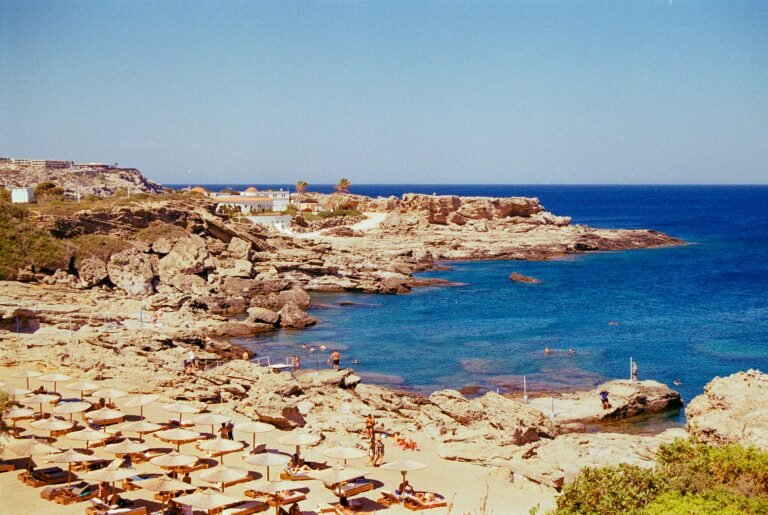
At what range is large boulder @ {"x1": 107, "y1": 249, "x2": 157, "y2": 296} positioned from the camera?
42.3 metres

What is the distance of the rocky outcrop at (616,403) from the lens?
76.5ft

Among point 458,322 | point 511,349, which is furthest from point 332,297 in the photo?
point 511,349

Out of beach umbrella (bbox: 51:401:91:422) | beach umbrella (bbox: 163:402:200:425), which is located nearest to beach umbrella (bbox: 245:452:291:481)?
beach umbrella (bbox: 163:402:200:425)

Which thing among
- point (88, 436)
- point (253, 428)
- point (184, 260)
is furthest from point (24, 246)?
point (253, 428)

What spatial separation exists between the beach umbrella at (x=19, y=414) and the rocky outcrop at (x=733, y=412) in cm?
1621

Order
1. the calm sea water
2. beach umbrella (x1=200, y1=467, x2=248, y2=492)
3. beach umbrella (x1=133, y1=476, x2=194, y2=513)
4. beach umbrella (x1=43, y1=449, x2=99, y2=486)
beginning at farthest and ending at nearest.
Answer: the calm sea water < beach umbrella (x1=43, y1=449, x2=99, y2=486) < beach umbrella (x1=200, y1=467, x2=248, y2=492) < beach umbrella (x1=133, y1=476, x2=194, y2=513)

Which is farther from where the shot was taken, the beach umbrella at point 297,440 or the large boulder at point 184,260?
the large boulder at point 184,260

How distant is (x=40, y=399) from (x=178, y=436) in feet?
16.5

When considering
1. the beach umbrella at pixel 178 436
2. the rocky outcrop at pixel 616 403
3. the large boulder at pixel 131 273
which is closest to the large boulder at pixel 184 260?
the large boulder at pixel 131 273

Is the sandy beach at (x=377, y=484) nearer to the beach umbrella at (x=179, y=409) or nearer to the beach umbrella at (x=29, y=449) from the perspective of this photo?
the beach umbrella at (x=29, y=449)

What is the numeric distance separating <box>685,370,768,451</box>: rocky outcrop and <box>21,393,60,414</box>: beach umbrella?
16667 millimetres

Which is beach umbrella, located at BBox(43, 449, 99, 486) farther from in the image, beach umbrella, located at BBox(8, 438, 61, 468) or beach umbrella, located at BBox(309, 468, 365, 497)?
beach umbrella, located at BBox(309, 468, 365, 497)

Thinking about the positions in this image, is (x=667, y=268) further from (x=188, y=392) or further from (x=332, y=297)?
(x=188, y=392)

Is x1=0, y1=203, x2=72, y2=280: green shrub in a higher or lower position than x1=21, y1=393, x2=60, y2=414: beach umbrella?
higher
